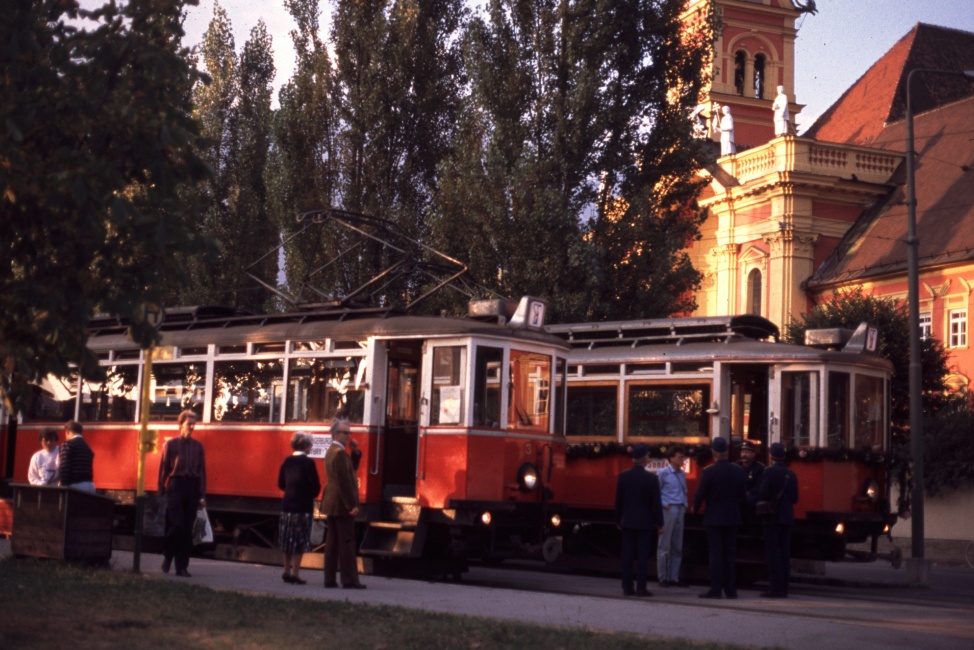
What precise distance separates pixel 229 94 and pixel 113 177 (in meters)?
30.9

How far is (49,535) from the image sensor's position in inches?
597

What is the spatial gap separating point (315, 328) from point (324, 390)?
2.84 feet

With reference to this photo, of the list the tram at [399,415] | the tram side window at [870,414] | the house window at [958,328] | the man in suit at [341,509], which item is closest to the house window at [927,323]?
the house window at [958,328]

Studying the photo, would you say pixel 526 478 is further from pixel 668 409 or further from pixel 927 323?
pixel 927 323

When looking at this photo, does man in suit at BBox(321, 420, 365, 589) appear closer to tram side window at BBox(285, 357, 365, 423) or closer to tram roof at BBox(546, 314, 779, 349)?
tram side window at BBox(285, 357, 365, 423)

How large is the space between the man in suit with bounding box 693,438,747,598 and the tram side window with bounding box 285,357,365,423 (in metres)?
4.38

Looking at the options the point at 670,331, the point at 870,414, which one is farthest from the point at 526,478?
the point at 870,414

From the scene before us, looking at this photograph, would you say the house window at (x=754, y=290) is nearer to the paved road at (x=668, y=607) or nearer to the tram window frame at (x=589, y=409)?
the tram window frame at (x=589, y=409)

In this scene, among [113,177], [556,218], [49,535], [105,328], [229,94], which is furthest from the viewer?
[229,94]

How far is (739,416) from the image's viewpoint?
20.0 m

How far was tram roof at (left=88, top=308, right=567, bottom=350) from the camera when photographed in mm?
17672

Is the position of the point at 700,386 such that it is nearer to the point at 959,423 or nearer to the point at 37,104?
the point at 37,104

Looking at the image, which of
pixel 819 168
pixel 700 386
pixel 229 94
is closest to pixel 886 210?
pixel 819 168

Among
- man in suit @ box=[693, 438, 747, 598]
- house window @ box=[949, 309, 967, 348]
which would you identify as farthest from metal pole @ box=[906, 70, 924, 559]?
house window @ box=[949, 309, 967, 348]
